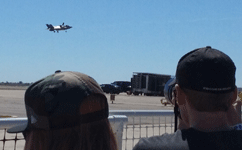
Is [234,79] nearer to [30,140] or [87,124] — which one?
[87,124]

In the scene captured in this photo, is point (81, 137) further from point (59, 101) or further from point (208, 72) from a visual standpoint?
point (208, 72)

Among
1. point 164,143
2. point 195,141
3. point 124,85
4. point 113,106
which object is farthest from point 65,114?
point 124,85

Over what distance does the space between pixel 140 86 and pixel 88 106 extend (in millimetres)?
51026

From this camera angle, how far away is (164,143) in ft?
5.72

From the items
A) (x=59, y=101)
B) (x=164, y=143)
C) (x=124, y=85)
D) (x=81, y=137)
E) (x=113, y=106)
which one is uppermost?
(x=59, y=101)

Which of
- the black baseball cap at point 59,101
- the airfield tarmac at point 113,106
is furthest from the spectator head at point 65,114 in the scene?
the airfield tarmac at point 113,106

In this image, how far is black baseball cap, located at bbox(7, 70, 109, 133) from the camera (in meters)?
1.50

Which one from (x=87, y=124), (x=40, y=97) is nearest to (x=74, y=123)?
(x=87, y=124)

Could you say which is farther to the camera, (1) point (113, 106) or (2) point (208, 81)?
(1) point (113, 106)

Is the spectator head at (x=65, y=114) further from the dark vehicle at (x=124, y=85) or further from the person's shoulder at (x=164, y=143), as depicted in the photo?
the dark vehicle at (x=124, y=85)

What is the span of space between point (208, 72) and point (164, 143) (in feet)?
1.41

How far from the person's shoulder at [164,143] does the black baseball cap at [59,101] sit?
28cm

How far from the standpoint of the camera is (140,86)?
52.5 meters

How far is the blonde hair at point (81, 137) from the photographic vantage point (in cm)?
148
